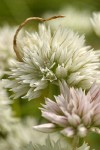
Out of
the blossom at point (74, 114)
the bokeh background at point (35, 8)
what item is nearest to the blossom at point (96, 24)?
the blossom at point (74, 114)

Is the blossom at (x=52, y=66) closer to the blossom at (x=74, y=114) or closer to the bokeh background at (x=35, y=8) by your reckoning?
the blossom at (x=74, y=114)

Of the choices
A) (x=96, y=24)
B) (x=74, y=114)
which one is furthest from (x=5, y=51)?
(x=74, y=114)

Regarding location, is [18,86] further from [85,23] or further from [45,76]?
[85,23]

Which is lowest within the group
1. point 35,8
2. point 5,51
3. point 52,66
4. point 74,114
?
point 74,114

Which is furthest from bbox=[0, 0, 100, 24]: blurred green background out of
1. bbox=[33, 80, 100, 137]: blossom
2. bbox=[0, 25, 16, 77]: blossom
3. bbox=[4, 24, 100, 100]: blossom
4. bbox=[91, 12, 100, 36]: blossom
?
bbox=[33, 80, 100, 137]: blossom

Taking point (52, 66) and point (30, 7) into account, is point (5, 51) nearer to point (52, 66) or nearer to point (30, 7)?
point (52, 66)
